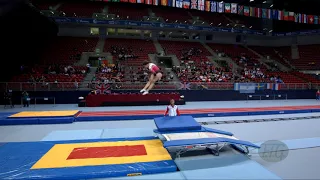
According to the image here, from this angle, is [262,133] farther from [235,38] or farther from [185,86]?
[235,38]

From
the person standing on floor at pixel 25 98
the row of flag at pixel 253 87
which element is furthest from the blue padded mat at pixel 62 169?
the row of flag at pixel 253 87

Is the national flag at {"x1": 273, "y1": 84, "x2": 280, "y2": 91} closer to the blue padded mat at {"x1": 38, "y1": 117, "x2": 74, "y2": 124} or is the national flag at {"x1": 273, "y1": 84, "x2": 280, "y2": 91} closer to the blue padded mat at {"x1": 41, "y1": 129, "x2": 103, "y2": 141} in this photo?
the blue padded mat at {"x1": 41, "y1": 129, "x2": 103, "y2": 141}

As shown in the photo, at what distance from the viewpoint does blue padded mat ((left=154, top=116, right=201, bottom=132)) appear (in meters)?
6.34

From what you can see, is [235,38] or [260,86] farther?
[235,38]

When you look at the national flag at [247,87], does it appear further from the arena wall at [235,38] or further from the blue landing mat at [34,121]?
the blue landing mat at [34,121]

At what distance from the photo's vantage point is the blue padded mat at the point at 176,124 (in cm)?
634

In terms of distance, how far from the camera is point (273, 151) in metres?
5.77

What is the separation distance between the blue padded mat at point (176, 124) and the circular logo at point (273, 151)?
6.31 ft

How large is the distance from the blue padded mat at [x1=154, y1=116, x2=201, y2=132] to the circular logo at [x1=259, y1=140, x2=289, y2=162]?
1.92 metres

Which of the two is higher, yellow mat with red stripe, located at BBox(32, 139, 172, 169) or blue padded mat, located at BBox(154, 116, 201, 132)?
blue padded mat, located at BBox(154, 116, 201, 132)

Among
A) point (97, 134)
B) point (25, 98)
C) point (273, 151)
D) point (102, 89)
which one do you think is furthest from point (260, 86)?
point (25, 98)

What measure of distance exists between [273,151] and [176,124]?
110 inches

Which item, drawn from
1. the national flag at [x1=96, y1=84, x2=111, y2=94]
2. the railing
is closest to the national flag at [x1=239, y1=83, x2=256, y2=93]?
the railing

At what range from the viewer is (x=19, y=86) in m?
14.5
